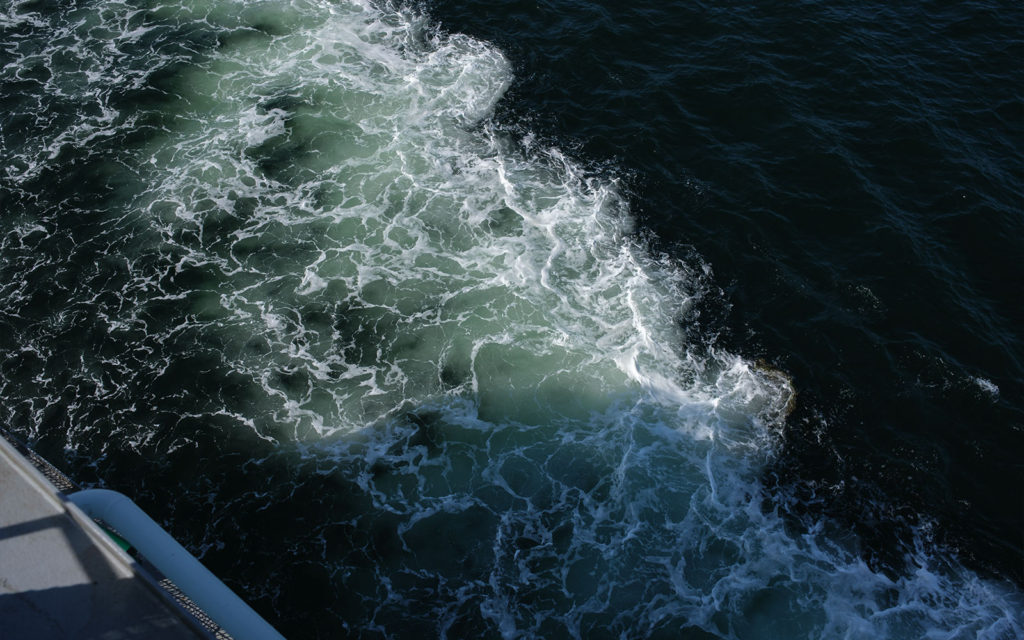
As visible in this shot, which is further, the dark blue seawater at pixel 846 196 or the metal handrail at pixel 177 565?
the dark blue seawater at pixel 846 196

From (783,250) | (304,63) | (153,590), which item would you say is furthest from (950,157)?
(153,590)

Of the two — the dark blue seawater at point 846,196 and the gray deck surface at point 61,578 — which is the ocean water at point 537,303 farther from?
the gray deck surface at point 61,578

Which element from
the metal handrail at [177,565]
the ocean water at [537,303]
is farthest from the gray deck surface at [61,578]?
the ocean water at [537,303]

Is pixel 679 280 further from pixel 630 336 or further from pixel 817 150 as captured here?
pixel 817 150

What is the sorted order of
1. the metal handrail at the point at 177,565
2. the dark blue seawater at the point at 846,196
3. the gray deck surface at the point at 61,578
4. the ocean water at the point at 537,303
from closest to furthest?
the gray deck surface at the point at 61,578, the metal handrail at the point at 177,565, the ocean water at the point at 537,303, the dark blue seawater at the point at 846,196

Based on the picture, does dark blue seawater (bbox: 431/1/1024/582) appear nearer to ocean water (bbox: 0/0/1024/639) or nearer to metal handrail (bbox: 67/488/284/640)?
ocean water (bbox: 0/0/1024/639)

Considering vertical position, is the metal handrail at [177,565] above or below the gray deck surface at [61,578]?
below
